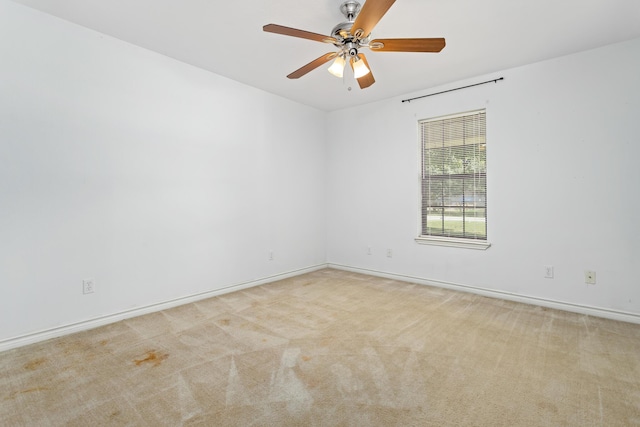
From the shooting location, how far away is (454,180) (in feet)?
12.7

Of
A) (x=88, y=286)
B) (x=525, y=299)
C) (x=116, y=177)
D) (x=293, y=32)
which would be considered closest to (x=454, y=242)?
(x=525, y=299)

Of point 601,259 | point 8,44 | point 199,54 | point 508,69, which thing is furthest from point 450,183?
point 8,44

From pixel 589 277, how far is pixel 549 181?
0.98 meters

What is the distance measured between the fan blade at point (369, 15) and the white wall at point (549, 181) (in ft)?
7.22

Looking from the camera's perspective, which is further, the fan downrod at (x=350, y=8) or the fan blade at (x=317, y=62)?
the fan blade at (x=317, y=62)

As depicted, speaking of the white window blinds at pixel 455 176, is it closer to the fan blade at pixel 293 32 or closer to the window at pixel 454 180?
the window at pixel 454 180

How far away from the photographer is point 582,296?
3012mm

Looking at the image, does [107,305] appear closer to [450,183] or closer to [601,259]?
[450,183]

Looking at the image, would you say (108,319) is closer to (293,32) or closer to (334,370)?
(334,370)

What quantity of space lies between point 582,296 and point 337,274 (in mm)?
2790

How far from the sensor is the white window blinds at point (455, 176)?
367 cm

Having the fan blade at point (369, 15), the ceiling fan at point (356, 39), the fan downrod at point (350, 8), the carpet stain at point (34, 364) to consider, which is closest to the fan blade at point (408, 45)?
the ceiling fan at point (356, 39)

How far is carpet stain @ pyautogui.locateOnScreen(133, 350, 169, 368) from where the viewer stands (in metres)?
2.10

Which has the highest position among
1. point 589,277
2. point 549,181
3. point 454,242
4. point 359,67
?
point 359,67
